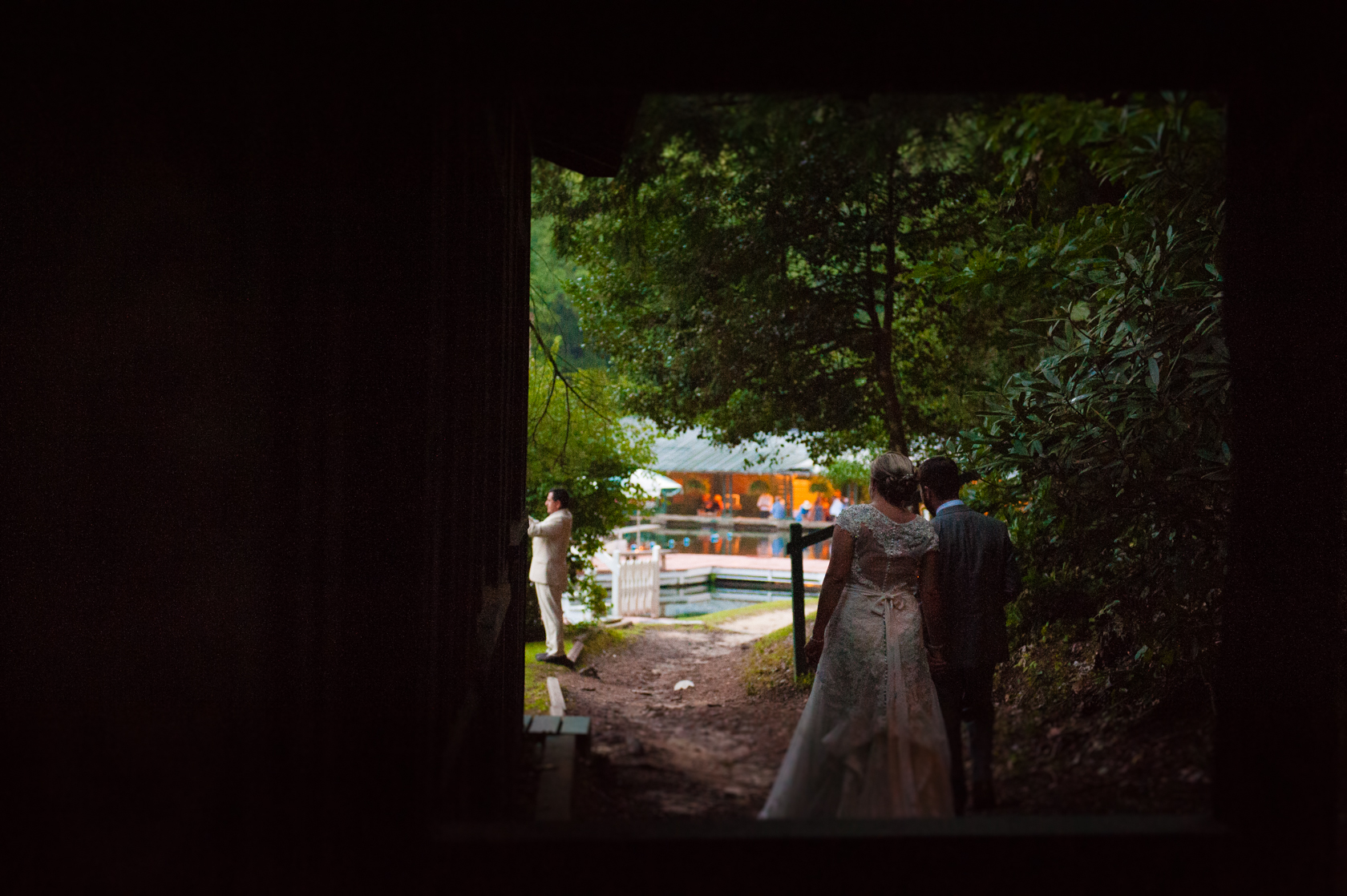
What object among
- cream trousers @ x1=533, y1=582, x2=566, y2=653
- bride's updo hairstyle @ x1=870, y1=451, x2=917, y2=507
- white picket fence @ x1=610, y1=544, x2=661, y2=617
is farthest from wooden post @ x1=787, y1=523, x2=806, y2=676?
white picket fence @ x1=610, y1=544, x2=661, y2=617

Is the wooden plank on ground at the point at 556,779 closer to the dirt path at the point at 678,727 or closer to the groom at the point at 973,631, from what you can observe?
the dirt path at the point at 678,727

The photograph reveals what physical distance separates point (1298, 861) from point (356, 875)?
238cm

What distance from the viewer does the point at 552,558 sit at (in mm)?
9766

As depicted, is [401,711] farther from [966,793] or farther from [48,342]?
[966,793]

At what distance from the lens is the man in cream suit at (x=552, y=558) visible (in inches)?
380

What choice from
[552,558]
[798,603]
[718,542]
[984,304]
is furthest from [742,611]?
[718,542]

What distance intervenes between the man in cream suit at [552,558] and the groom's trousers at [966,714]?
577 cm

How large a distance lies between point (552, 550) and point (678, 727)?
8.75 feet

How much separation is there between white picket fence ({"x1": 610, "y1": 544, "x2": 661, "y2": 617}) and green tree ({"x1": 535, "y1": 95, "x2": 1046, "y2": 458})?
193 inches

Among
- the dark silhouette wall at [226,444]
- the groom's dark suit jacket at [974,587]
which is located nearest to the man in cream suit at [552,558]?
the groom's dark suit jacket at [974,587]

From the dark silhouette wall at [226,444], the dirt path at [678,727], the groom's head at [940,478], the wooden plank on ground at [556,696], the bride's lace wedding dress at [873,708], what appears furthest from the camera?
the wooden plank on ground at [556,696]

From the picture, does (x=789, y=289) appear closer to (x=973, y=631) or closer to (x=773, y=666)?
(x=773, y=666)

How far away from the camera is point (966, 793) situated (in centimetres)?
448

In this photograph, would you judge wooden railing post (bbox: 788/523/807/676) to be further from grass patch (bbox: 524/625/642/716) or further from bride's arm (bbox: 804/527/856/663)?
bride's arm (bbox: 804/527/856/663)
